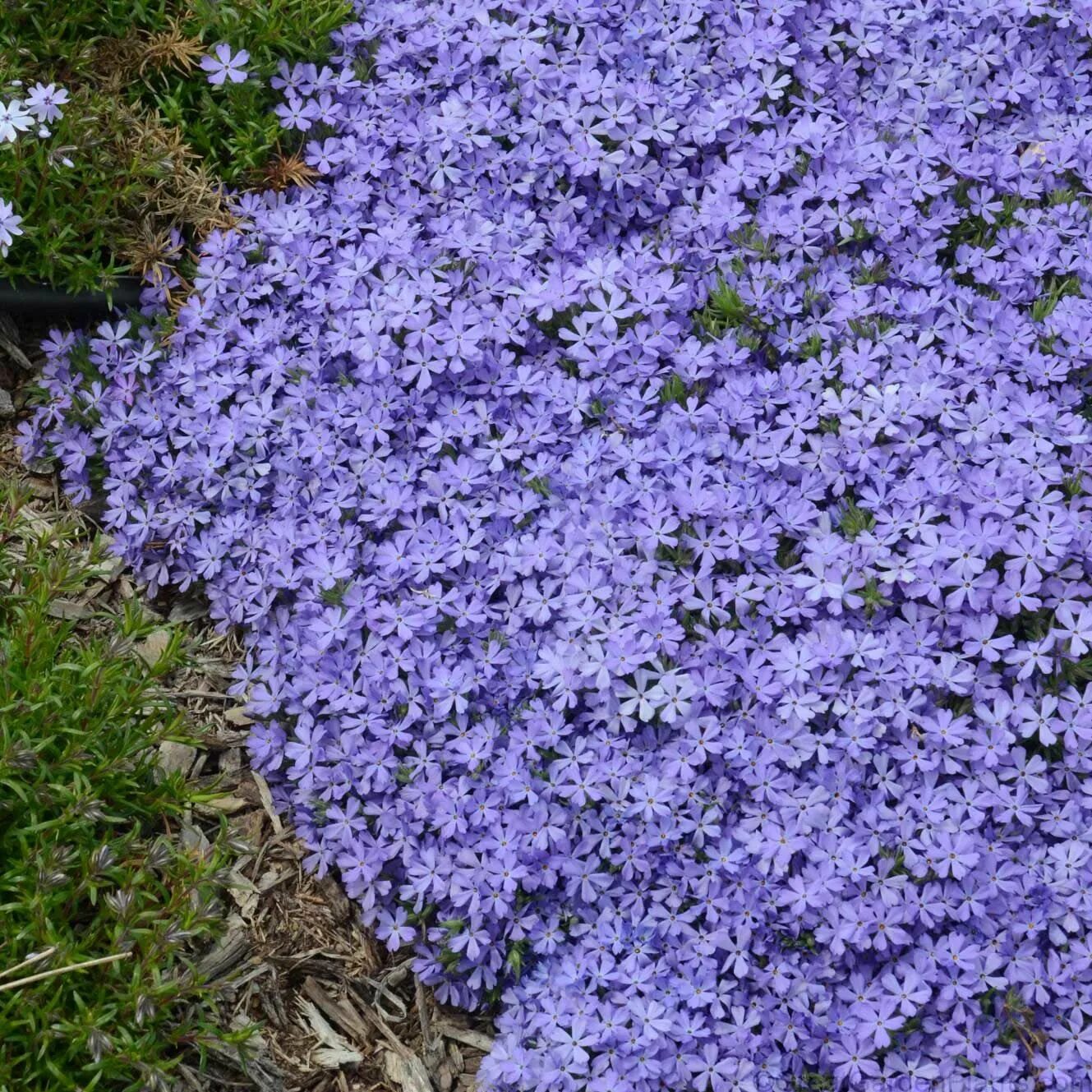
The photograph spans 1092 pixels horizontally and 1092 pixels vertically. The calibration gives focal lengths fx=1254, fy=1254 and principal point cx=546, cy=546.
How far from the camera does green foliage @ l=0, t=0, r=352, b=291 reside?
3.57m

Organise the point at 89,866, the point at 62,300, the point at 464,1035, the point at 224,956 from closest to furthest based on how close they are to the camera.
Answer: the point at 89,866, the point at 224,956, the point at 464,1035, the point at 62,300

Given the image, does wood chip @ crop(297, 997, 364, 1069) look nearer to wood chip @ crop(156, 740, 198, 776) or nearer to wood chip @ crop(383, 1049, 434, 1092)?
wood chip @ crop(383, 1049, 434, 1092)

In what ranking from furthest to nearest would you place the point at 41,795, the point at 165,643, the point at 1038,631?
the point at 165,643, the point at 1038,631, the point at 41,795

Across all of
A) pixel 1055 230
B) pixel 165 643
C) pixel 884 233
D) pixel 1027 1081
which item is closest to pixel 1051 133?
pixel 1055 230

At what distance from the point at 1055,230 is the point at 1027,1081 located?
2.14 m

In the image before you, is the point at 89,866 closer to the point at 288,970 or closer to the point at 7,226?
the point at 288,970

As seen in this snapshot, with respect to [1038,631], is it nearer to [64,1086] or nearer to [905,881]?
[905,881]

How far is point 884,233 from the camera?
3352 millimetres

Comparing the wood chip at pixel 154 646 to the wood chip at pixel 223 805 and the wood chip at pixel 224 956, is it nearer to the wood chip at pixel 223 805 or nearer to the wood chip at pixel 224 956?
the wood chip at pixel 223 805

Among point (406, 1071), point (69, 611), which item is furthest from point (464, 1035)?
point (69, 611)

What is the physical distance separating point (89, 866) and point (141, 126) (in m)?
2.17

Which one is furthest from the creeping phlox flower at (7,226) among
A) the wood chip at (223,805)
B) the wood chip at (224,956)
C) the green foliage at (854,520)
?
the green foliage at (854,520)

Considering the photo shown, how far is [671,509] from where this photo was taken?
3.12 m

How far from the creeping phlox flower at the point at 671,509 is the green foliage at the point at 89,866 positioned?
385 mm
